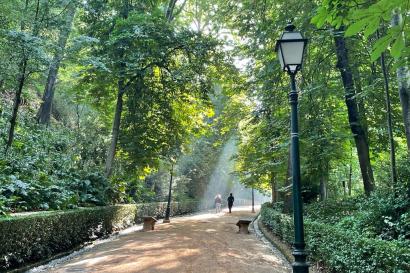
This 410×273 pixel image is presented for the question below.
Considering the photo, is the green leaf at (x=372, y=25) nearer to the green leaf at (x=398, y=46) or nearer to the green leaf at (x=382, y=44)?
the green leaf at (x=382, y=44)

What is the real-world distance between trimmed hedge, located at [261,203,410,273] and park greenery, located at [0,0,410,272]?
0.04 meters

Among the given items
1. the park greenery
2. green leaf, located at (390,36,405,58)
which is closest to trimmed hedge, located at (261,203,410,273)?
the park greenery

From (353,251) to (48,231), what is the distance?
265 inches

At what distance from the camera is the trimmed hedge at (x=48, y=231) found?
7357 millimetres

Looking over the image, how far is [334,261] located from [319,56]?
29.1ft

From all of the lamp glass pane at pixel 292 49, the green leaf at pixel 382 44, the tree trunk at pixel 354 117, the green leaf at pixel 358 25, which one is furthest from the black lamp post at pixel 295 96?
the tree trunk at pixel 354 117

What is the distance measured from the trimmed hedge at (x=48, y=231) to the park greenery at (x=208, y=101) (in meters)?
0.56

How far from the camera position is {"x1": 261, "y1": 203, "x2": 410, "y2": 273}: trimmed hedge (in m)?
4.89

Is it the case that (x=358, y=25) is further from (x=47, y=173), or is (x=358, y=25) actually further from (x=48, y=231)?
(x=47, y=173)

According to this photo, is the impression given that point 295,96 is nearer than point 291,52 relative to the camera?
No

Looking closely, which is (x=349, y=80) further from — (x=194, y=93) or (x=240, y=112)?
(x=240, y=112)

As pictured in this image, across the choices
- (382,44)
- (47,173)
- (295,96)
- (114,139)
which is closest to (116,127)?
(114,139)

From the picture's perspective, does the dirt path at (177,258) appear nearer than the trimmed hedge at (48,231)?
No

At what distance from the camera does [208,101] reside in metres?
19.5
